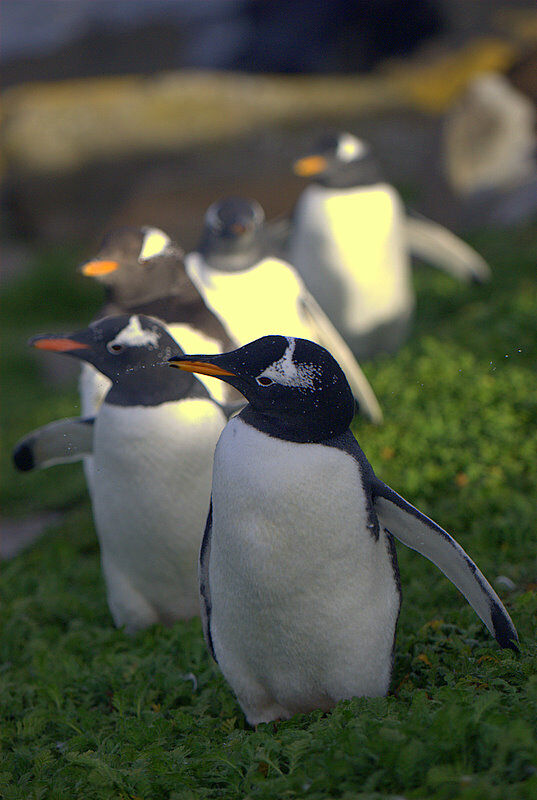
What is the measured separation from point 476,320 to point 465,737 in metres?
4.23

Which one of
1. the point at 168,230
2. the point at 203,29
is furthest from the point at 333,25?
the point at 168,230

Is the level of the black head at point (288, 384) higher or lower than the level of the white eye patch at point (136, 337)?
higher

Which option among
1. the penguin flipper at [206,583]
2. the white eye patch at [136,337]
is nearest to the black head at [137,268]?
the white eye patch at [136,337]

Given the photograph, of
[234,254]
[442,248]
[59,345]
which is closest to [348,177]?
[442,248]

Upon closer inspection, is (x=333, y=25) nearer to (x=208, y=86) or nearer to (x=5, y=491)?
(x=208, y=86)

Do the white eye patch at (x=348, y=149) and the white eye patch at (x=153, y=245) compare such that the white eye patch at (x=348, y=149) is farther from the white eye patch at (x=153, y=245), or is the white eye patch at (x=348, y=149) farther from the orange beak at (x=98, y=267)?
the orange beak at (x=98, y=267)

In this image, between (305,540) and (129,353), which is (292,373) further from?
(129,353)

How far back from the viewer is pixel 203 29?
79.7 ft

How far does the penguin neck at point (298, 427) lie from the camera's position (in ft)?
6.95

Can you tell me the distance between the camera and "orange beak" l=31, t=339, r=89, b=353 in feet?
9.21

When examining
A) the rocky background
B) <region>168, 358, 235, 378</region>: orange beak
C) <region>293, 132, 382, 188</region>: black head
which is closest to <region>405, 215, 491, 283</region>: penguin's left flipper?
<region>293, 132, 382, 188</region>: black head

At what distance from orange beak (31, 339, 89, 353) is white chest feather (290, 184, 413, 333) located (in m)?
2.94

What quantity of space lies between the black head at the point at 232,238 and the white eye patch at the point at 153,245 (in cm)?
67

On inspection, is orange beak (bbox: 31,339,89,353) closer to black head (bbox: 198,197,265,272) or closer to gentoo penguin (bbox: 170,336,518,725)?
gentoo penguin (bbox: 170,336,518,725)
